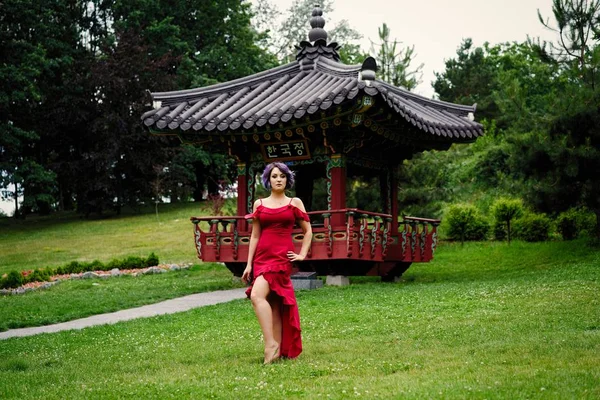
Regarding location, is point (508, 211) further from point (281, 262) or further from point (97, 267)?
point (281, 262)

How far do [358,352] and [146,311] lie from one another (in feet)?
24.4

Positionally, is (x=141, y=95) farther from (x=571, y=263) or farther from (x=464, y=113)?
(x=571, y=263)

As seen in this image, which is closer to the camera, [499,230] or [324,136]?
[324,136]

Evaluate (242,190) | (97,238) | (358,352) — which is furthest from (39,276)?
(358,352)

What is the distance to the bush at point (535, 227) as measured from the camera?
2748cm

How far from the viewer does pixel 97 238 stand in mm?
36719

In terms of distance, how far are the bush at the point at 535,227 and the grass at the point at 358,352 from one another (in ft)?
37.6

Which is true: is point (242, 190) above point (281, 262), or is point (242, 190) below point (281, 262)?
above

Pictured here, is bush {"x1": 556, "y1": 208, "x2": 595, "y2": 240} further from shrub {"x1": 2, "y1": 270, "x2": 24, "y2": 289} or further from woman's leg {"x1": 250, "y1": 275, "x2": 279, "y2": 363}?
woman's leg {"x1": 250, "y1": 275, "x2": 279, "y2": 363}

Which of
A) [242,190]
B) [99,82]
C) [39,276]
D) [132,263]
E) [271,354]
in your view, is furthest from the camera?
[99,82]

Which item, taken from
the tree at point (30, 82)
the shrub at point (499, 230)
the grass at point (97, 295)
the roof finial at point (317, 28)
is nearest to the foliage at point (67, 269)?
the grass at point (97, 295)

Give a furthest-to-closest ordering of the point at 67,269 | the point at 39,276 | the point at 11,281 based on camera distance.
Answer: the point at 67,269 → the point at 39,276 → the point at 11,281

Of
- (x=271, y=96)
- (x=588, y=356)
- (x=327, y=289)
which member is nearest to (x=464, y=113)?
(x=271, y=96)

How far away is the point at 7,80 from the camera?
135ft
